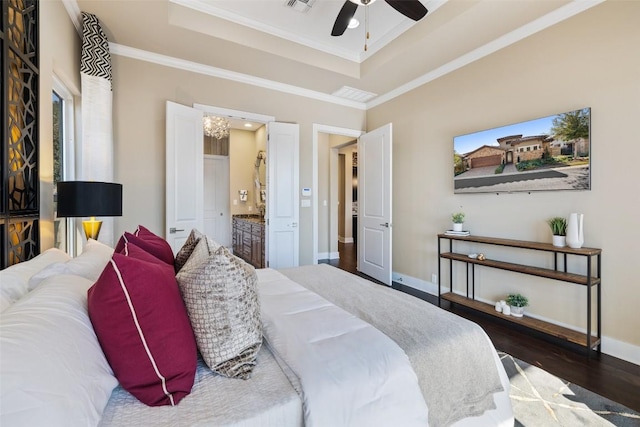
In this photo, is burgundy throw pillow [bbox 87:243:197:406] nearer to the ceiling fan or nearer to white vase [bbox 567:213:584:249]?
the ceiling fan

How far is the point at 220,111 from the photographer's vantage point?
372 cm

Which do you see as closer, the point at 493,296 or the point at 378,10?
the point at 378,10

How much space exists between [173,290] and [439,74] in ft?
12.9

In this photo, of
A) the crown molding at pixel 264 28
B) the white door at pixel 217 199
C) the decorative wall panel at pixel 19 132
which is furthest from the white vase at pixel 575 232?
the white door at pixel 217 199

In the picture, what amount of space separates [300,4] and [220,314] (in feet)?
10.0

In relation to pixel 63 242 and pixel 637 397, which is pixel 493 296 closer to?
pixel 637 397

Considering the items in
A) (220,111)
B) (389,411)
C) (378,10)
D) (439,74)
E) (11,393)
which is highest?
(378,10)

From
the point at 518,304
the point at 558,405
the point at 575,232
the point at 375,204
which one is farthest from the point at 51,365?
the point at 375,204

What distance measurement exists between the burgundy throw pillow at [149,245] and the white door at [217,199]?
197 inches

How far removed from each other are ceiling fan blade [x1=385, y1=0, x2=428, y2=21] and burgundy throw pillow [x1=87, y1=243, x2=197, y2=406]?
2565 mm

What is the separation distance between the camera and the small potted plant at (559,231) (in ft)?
8.06

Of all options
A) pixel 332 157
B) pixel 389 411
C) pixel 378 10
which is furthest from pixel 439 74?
pixel 389 411

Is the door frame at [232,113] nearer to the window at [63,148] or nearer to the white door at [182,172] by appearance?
the white door at [182,172]

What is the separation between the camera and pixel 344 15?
2.48 metres
